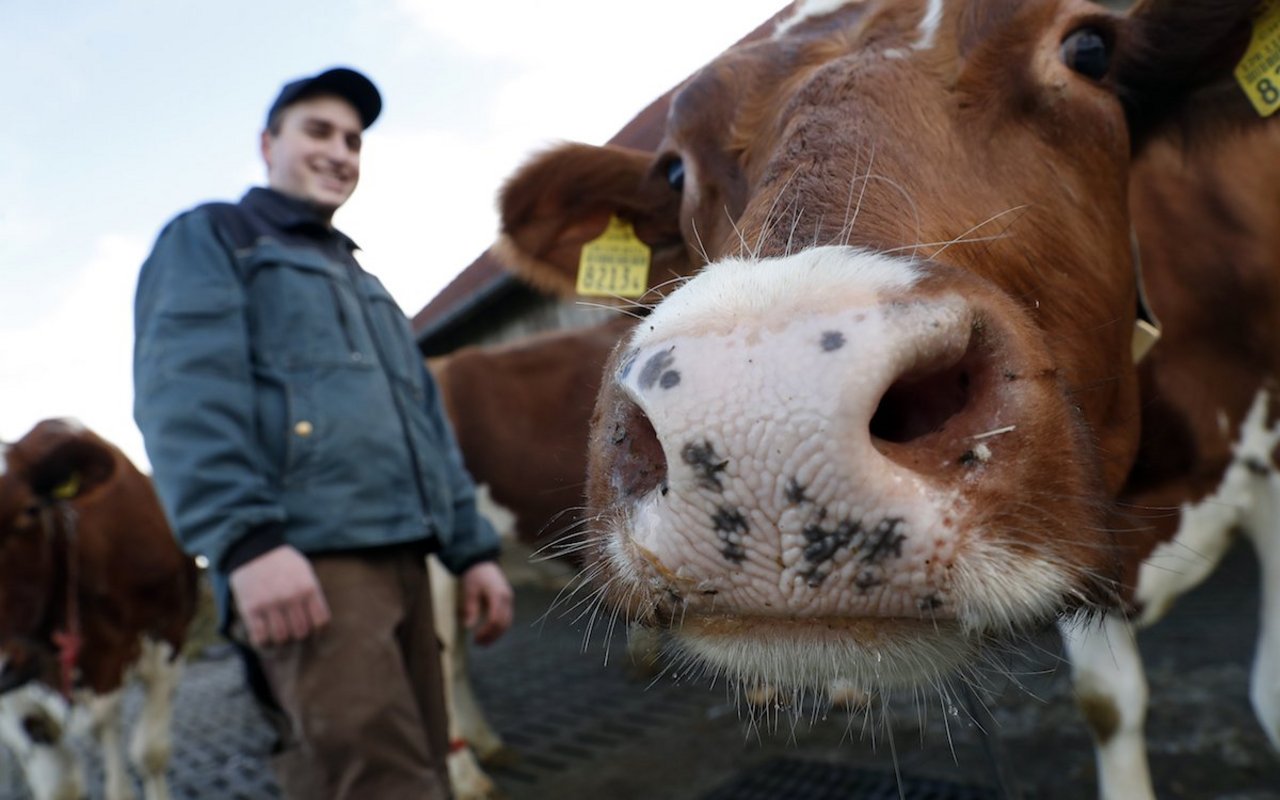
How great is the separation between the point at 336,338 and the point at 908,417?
1.46 m

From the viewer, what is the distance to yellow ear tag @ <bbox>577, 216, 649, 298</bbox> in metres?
2.65

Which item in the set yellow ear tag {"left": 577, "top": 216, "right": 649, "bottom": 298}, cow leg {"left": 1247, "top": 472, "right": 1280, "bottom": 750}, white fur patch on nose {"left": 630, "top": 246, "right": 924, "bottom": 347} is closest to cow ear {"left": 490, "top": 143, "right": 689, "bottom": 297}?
yellow ear tag {"left": 577, "top": 216, "right": 649, "bottom": 298}

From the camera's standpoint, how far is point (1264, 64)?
168 cm

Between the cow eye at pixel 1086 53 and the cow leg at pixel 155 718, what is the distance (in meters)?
4.20

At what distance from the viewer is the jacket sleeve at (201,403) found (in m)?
1.58

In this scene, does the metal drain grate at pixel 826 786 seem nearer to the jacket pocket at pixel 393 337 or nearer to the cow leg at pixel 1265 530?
the cow leg at pixel 1265 530

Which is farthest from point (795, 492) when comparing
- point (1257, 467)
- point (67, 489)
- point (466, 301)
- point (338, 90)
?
point (466, 301)

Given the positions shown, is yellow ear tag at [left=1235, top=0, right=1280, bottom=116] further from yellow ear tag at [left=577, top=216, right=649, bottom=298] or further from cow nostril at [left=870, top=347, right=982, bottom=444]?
yellow ear tag at [left=577, top=216, right=649, bottom=298]

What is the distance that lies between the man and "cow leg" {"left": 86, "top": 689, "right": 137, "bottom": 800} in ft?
8.21

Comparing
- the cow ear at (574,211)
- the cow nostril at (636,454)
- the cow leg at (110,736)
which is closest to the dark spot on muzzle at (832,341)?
the cow nostril at (636,454)

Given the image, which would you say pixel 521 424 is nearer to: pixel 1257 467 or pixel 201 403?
pixel 201 403

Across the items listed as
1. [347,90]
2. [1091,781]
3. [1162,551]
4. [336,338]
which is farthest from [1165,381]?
[347,90]

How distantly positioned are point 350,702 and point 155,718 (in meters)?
2.85

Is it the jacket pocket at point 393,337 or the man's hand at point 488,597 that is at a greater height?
the jacket pocket at point 393,337
